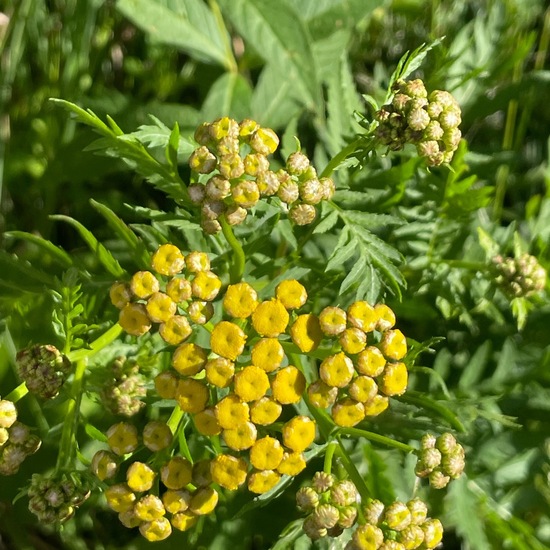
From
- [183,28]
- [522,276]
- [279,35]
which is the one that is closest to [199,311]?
[522,276]

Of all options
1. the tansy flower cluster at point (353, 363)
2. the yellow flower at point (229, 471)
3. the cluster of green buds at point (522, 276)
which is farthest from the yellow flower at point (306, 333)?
the cluster of green buds at point (522, 276)

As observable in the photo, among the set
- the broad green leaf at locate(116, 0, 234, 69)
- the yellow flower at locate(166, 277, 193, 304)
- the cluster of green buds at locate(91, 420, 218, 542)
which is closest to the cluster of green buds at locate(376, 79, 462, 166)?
the yellow flower at locate(166, 277, 193, 304)

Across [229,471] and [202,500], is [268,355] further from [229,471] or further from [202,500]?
[202,500]

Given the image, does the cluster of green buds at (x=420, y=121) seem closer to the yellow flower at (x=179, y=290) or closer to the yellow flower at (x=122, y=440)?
the yellow flower at (x=179, y=290)

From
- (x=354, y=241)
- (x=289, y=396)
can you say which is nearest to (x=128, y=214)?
(x=354, y=241)

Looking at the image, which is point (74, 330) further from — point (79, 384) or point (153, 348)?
point (153, 348)

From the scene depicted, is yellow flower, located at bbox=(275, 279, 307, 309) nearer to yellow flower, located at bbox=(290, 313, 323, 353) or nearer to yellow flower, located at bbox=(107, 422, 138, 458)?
yellow flower, located at bbox=(290, 313, 323, 353)
